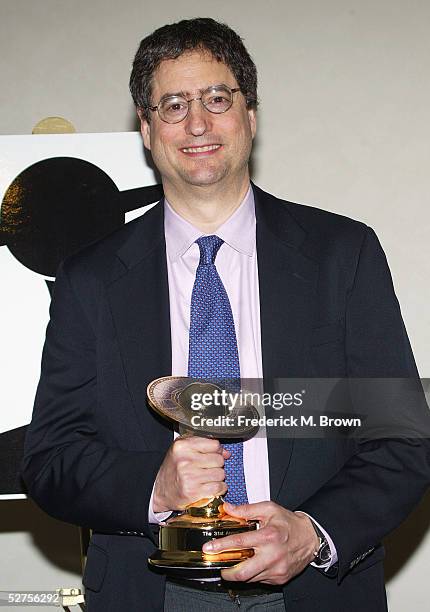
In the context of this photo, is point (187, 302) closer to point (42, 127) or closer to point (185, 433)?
point (185, 433)

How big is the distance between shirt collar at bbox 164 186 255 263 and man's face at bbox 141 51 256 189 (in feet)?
0.27

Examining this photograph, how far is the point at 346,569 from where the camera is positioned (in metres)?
1.72

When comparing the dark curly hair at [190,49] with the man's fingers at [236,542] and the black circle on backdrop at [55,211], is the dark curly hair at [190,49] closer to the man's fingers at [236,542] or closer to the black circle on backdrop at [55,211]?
the black circle on backdrop at [55,211]

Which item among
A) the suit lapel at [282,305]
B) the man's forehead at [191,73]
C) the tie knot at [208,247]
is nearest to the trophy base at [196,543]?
the suit lapel at [282,305]

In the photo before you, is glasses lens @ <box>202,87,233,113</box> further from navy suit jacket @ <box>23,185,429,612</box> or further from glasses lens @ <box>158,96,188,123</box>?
navy suit jacket @ <box>23,185,429,612</box>

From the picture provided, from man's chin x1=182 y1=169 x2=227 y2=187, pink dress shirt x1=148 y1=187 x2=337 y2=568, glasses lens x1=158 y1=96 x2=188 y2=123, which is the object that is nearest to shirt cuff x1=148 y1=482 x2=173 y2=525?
pink dress shirt x1=148 y1=187 x2=337 y2=568

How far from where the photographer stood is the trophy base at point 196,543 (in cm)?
154

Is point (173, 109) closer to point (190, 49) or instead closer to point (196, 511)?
point (190, 49)

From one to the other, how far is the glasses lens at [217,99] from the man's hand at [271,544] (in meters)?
0.86

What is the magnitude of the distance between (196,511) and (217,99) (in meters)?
0.89

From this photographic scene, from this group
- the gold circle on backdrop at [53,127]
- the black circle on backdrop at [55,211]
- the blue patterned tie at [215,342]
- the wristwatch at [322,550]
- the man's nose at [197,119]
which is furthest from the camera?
the gold circle on backdrop at [53,127]

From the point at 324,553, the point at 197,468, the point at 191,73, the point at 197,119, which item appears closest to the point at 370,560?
the point at 324,553

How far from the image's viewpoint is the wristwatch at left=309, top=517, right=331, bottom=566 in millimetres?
1681

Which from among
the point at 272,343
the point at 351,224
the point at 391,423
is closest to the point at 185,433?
the point at 272,343
